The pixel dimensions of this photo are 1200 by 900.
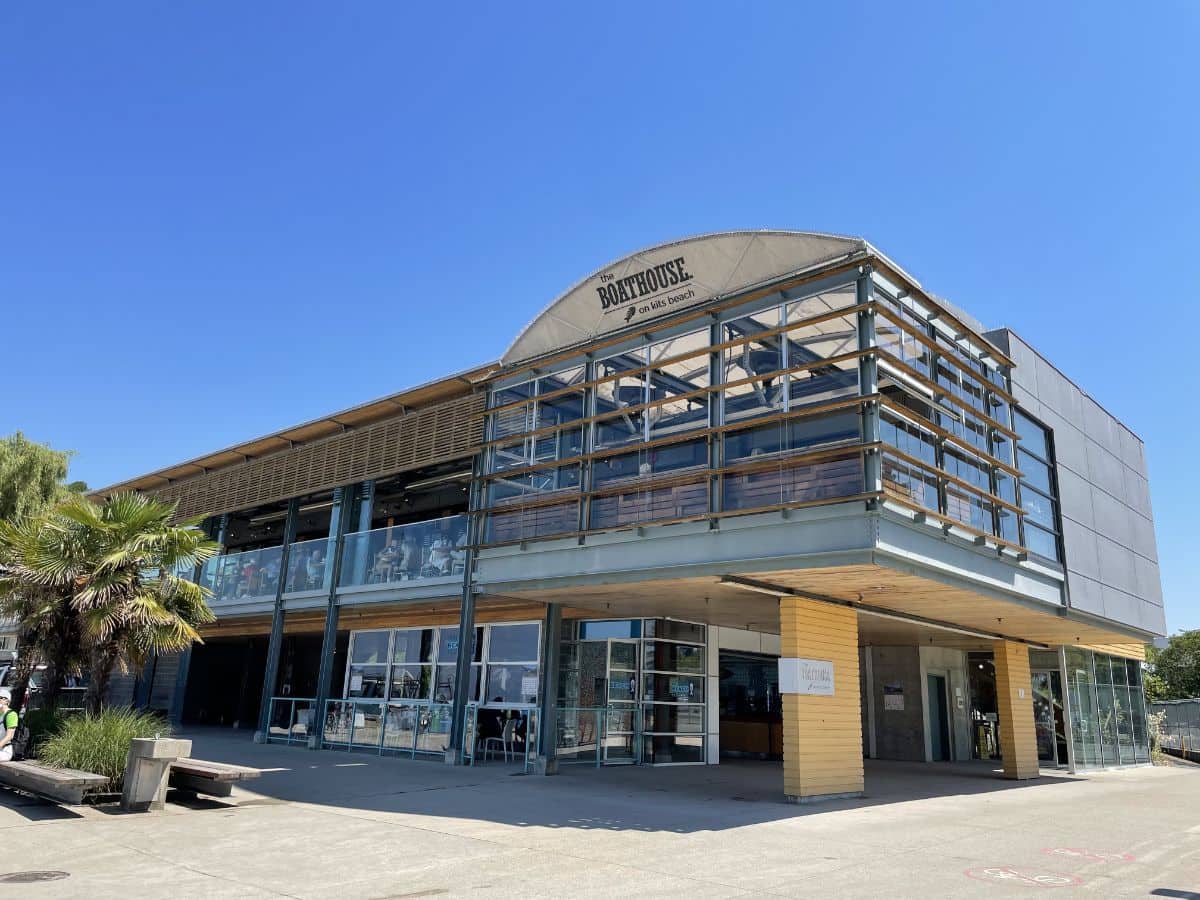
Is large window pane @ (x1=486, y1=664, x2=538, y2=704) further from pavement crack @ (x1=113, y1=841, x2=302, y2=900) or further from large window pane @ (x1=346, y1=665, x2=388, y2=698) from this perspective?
pavement crack @ (x1=113, y1=841, x2=302, y2=900)

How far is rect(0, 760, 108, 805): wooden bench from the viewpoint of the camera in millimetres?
10086

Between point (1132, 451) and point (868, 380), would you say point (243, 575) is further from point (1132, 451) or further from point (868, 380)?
point (1132, 451)

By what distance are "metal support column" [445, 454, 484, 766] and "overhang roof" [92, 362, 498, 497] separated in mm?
1977

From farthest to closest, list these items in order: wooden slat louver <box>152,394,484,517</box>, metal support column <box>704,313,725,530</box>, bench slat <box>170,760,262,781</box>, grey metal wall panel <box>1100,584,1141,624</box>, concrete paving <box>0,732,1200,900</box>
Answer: grey metal wall panel <box>1100,584,1141,624</box> < wooden slat louver <box>152,394,484,517</box> < metal support column <box>704,313,725,530</box> < bench slat <box>170,760,262,781</box> < concrete paving <box>0,732,1200,900</box>

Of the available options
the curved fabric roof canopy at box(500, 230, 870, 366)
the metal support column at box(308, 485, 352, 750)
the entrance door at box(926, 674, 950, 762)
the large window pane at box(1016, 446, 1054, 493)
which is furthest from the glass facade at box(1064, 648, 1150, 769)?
the metal support column at box(308, 485, 352, 750)

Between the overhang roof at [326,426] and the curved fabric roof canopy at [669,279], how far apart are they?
157cm

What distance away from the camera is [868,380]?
1210 cm

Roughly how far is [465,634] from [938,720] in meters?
14.1

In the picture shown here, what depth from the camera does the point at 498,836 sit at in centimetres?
951

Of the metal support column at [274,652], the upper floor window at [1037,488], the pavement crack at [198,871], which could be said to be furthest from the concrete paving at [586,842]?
the metal support column at [274,652]

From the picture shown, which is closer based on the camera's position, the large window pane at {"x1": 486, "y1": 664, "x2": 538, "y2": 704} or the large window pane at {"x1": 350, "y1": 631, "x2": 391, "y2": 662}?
the large window pane at {"x1": 486, "y1": 664, "x2": 538, "y2": 704}

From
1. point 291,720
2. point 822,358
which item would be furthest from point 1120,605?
point 291,720

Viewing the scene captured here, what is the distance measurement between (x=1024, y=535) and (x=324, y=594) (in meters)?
14.3

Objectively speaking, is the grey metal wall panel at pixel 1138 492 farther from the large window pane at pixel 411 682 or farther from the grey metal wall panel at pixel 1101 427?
the large window pane at pixel 411 682
